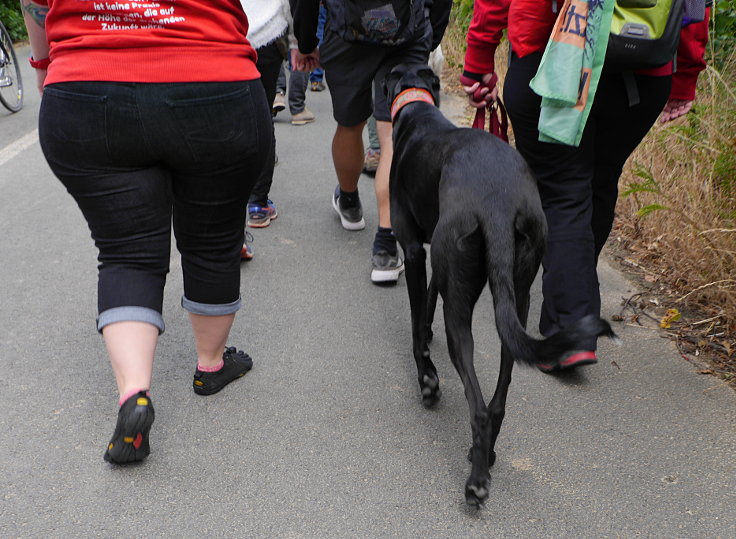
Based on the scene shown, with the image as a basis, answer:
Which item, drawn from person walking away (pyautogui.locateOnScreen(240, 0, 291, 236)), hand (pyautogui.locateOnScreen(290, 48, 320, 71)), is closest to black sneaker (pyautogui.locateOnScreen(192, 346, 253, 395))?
person walking away (pyautogui.locateOnScreen(240, 0, 291, 236))

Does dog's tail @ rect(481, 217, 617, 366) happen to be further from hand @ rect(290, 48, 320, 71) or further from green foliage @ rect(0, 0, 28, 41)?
green foliage @ rect(0, 0, 28, 41)

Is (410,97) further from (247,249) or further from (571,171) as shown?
(247,249)

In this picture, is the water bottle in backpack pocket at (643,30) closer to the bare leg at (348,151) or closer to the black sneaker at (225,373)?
the bare leg at (348,151)

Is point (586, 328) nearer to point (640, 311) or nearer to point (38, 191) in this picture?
point (640, 311)

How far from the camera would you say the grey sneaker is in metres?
3.81

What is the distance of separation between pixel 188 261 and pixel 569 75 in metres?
1.52

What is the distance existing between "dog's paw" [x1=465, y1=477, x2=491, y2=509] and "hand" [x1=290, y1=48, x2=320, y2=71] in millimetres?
2619

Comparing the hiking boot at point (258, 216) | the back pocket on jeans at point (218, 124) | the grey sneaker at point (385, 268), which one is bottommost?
the hiking boot at point (258, 216)

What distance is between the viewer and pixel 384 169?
3.76 metres

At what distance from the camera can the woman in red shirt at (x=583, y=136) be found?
8.86ft

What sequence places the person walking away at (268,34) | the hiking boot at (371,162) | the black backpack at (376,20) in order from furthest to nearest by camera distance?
the hiking boot at (371,162) < the person walking away at (268,34) < the black backpack at (376,20)

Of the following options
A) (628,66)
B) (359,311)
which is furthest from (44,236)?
(628,66)

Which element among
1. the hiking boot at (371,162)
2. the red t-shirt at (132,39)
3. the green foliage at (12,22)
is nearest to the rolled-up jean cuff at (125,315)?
the red t-shirt at (132,39)

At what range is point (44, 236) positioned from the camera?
170 inches
